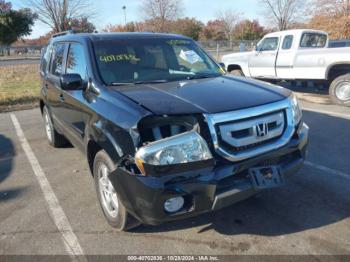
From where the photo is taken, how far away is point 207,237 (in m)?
3.20

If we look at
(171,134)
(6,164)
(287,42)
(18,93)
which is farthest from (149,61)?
(18,93)

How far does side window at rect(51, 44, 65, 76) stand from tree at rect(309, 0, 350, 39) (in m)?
20.8

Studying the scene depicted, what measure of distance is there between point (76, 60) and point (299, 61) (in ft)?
23.9

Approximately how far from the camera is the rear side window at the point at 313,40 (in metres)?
10.0

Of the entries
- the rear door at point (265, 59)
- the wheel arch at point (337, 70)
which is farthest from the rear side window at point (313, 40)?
the wheel arch at point (337, 70)

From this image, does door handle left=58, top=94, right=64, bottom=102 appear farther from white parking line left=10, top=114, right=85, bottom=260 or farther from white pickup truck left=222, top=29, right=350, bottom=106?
white pickup truck left=222, top=29, right=350, bottom=106

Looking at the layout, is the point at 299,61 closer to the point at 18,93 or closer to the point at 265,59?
the point at 265,59

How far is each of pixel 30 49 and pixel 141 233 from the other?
186 ft

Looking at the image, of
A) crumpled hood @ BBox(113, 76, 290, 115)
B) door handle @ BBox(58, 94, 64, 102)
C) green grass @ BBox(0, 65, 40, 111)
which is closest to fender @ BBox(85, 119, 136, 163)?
crumpled hood @ BBox(113, 76, 290, 115)

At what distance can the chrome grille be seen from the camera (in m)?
2.76

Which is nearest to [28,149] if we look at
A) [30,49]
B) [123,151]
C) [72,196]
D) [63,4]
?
[72,196]

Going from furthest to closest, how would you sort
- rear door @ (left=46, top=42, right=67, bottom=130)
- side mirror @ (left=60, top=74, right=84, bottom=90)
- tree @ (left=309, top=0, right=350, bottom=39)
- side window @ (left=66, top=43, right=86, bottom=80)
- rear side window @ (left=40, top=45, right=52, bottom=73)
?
tree @ (left=309, top=0, right=350, bottom=39) < rear side window @ (left=40, top=45, right=52, bottom=73) < rear door @ (left=46, top=42, right=67, bottom=130) < side window @ (left=66, top=43, right=86, bottom=80) < side mirror @ (left=60, top=74, right=84, bottom=90)

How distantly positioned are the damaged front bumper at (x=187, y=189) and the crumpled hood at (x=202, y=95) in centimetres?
49

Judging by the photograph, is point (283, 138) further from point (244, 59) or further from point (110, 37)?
point (244, 59)
